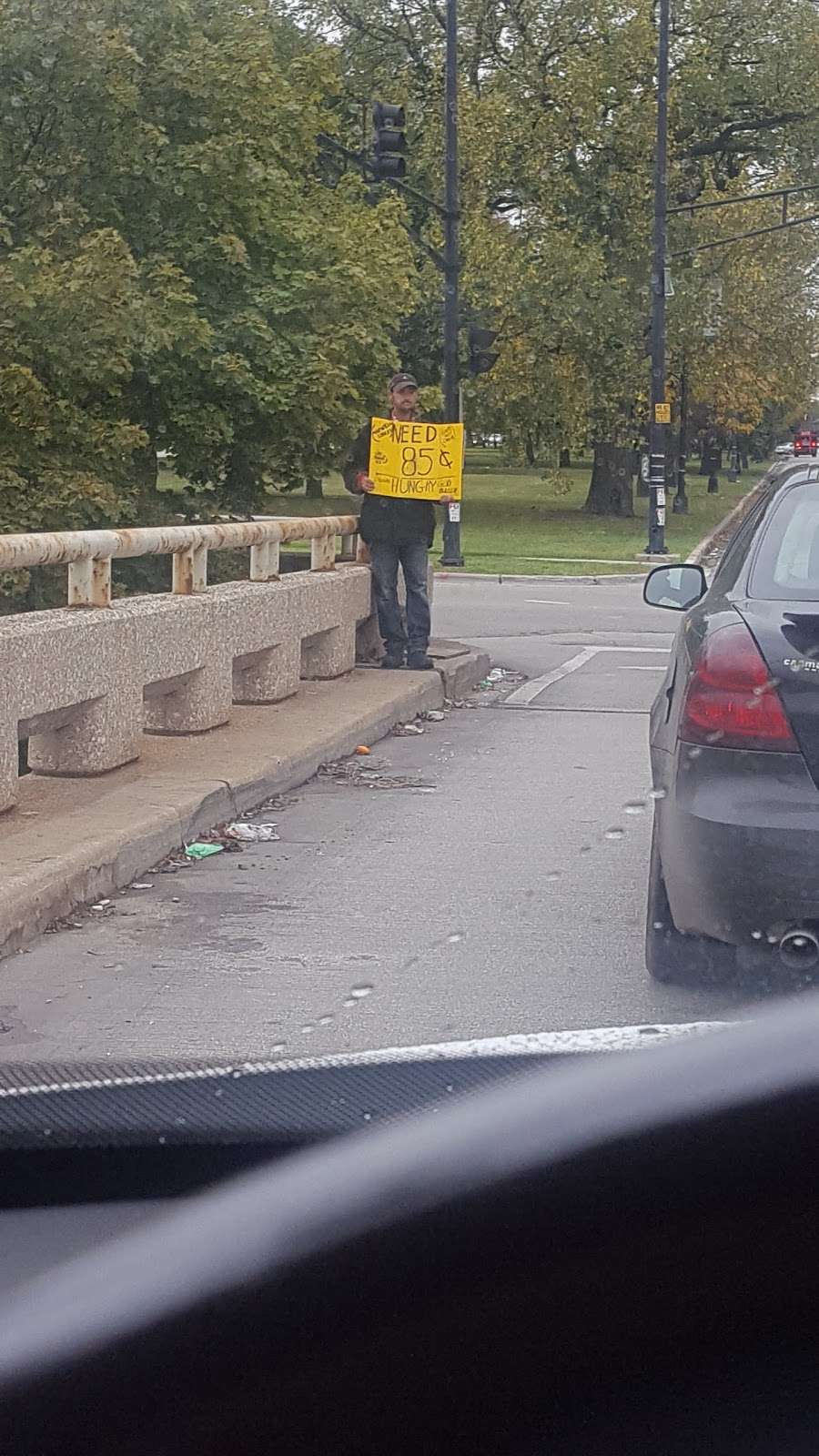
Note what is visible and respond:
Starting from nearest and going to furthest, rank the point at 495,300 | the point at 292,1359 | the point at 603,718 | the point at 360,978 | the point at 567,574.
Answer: the point at 292,1359, the point at 360,978, the point at 603,718, the point at 567,574, the point at 495,300

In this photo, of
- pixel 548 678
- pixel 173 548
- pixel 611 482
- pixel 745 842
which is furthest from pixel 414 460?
pixel 611 482

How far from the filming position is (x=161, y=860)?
729 cm

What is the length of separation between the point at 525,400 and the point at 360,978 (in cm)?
3350

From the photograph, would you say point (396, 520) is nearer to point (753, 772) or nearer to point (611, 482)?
point (753, 772)

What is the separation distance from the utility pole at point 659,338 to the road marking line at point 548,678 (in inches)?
536

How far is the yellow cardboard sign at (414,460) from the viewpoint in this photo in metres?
12.5

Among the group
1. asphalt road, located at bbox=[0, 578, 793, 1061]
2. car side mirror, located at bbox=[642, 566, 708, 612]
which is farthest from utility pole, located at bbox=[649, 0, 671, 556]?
car side mirror, located at bbox=[642, 566, 708, 612]

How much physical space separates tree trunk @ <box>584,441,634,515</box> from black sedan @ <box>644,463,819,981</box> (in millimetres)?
38328

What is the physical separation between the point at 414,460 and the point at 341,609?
→ 3.97 feet

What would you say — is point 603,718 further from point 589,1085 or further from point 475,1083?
point 589,1085

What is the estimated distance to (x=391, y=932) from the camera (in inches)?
247

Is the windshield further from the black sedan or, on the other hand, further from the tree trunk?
the tree trunk

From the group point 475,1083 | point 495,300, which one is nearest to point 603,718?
point 475,1083

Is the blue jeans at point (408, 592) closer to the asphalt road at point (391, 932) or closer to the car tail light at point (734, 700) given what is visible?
the asphalt road at point (391, 932)
